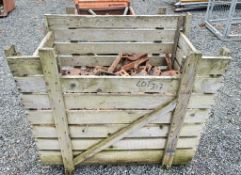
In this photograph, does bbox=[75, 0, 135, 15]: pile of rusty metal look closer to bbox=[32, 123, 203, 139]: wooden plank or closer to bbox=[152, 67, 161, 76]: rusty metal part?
bbox=[152, 67, 161, 76]: rusty metal part

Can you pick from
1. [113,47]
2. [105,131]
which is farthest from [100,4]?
[105,131]

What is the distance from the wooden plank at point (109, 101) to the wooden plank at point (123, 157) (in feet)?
2.09

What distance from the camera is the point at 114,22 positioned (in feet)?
9.79

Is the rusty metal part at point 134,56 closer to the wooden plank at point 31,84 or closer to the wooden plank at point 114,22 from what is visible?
the wooden plank at point 114,22

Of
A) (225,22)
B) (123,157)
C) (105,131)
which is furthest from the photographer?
(225,22)

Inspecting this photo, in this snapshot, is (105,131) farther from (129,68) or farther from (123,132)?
(129,68)

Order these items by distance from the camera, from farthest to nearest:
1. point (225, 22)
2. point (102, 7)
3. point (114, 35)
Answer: point (225, 22)
point (102, 7)
point (114, 35)

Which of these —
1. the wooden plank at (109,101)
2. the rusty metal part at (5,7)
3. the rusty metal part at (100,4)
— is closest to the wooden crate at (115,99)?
the wooden plank at (109,101)

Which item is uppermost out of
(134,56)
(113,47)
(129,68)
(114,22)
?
(114,22)

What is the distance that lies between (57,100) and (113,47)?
130cm

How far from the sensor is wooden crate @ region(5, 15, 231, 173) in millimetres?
2055

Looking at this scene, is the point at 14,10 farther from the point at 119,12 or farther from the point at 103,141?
the point at 103,141

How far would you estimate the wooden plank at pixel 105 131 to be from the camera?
2369 millimetres

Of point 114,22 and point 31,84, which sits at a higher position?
point 114,22
